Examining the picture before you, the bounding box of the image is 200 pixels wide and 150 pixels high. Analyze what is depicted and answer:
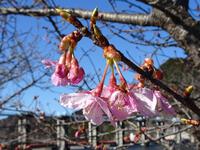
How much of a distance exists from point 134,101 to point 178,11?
1988mm

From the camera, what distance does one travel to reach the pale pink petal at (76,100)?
1.14 meters

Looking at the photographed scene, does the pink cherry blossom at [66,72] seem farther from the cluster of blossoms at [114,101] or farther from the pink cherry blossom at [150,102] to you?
the pink cherry blossom at [150,102]

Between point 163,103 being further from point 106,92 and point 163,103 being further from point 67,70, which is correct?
point 67,70

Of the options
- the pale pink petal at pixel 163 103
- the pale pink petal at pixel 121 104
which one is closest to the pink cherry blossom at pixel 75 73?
the pale pink petal at pixel 121 104

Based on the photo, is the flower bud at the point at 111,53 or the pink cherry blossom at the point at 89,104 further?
the pink cherry blossom at the point at 89,104

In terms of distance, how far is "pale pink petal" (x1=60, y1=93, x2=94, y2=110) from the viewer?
1.14 metres

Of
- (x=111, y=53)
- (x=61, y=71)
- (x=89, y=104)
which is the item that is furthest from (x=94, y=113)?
(x=111, y=53)

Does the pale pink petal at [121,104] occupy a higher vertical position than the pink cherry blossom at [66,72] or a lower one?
lower

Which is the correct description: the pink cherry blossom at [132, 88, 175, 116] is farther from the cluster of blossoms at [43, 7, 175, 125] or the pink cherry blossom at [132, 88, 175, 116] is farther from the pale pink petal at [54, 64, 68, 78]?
the pale pink petal at [54, 64, 68, 78]

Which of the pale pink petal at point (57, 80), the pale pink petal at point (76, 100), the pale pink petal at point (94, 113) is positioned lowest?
the pale pink petal at point (94, 113)

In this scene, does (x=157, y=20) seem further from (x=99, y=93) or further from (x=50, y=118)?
(x=50, y=118)

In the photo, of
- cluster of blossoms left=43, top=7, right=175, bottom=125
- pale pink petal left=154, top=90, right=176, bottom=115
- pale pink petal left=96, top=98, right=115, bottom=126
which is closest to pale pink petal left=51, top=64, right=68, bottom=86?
cluster of blossoms left=43, top=7, right=175, bottom=125

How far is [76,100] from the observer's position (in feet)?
3.79

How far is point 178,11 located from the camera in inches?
118
